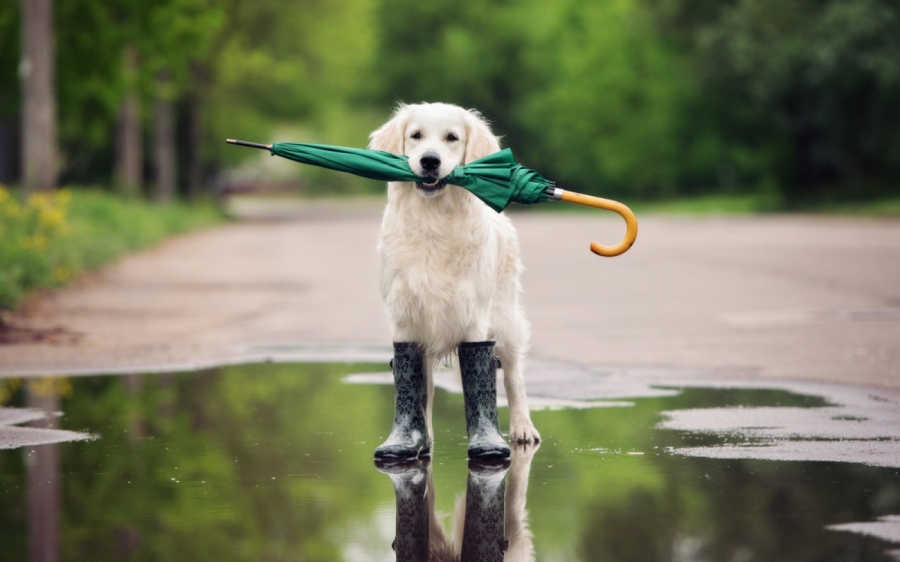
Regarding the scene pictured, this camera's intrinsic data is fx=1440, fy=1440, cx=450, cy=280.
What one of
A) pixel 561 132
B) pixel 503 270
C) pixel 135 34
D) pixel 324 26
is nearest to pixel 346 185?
pixel 561 132

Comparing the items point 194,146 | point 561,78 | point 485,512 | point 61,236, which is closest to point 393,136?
point 485,512

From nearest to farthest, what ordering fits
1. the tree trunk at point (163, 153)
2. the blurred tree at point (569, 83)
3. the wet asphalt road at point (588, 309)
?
the wet asphalt road at point (588, 309), the tree trunk at point (163, 153), the blurred tree at point (569, 83)

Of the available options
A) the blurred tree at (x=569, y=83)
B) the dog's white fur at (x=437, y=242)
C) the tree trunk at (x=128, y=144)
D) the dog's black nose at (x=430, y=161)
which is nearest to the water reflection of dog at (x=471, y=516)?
the dog's white fur at (x=437, y=242)

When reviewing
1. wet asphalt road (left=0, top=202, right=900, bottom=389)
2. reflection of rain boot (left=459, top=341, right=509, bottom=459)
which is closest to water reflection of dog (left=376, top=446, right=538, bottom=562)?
reflection of rain boot (left=459, top=341, right=509, bottom=459)

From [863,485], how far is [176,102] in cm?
4611

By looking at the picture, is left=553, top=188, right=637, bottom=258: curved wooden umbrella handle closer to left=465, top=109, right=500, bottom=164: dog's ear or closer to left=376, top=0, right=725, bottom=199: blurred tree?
left=465, top=109, right=500, bottom=164: dog's ear

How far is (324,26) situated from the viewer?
53.3 meters

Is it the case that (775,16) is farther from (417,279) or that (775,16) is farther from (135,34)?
(417,279)

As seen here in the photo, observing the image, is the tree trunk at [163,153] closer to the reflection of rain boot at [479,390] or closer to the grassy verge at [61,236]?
the grassy verge at [61,236]

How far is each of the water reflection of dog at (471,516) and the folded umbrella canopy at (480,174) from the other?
4.10 feet

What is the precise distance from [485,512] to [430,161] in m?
1.73

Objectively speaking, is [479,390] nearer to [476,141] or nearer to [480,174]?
[480,174]

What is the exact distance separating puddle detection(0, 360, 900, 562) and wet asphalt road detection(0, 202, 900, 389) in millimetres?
1948

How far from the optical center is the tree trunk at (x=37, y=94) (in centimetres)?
2269
